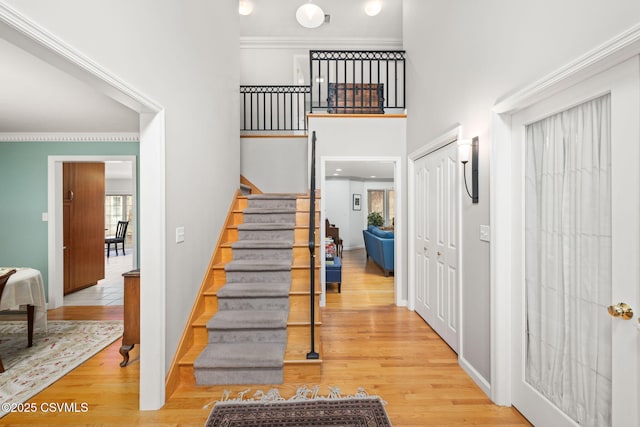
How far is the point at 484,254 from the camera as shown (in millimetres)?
2223

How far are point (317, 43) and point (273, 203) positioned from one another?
13.3 ft

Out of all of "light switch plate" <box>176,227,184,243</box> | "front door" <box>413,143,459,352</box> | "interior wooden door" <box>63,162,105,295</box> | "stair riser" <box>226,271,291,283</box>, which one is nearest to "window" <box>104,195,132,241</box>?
"interior wooden door" <box>63,162,105,295</box>

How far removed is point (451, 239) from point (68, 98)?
3662 mm

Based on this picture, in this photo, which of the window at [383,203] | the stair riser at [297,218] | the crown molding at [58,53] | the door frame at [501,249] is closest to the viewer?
the crown molding at [58,53]

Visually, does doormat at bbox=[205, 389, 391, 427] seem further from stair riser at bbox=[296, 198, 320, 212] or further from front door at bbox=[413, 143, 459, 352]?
stair riser at bbox=[296, 198, 320, 212]

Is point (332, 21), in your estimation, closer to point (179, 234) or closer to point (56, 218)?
point (179, 234)

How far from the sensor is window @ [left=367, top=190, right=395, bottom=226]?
10945 millimetres

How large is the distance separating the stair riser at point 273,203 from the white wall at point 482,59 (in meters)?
1.79

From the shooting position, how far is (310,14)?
186 inches

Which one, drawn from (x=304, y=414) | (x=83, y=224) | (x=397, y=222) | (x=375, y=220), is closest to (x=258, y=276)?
(x=304, y=414)

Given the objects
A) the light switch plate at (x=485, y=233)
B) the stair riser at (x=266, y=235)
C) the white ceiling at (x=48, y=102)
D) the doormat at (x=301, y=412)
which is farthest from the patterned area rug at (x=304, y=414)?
the white ceiling at (x=48, y=102)

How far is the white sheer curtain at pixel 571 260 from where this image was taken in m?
1.45

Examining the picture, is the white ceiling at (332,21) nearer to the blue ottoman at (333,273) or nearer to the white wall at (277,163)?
the white wall at (277,163)

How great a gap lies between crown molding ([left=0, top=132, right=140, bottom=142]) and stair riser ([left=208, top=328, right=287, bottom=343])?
312 cm
